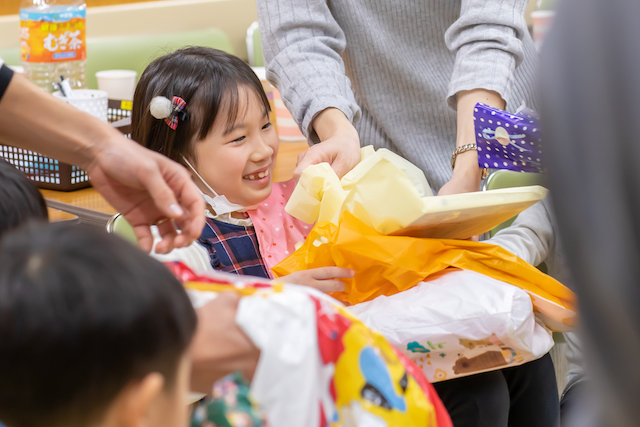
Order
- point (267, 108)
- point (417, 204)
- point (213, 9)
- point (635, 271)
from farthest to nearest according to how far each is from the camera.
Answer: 1. point (213, 9)
2. point (267, 108)
3. point (417, 204)
4. point (635, 271)

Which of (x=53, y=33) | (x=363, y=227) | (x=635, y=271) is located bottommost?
(x=363, y=227)

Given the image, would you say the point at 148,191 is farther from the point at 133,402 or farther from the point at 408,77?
the point at 408,77

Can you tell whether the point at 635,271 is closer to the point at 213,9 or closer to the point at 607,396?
the point at 607,396

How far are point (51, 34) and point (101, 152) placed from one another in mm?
1077

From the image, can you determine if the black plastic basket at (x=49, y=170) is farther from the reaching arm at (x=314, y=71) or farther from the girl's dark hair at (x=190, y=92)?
the reaching arm at (x=314, y=71)

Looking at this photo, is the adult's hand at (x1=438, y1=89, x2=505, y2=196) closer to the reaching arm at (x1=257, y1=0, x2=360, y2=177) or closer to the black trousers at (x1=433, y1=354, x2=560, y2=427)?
the reaching arm at (x1=257, y1=0, x2=360, y2=177)

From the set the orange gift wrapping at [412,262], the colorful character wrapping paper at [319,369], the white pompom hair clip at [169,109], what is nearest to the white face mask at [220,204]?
the white pompom hair clip at [169,109]

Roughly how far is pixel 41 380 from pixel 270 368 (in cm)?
19

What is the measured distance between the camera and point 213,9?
117 inches

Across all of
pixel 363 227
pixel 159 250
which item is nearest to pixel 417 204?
pixel 363 227

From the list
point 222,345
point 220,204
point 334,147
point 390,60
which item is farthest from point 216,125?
point 222,345

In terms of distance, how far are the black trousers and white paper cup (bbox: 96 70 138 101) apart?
1.50 m

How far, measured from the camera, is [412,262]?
0.90 m

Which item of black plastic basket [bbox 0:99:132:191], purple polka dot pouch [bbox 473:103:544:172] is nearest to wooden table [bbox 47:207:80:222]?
black plastic basket [bbox 0:99:132:191]
